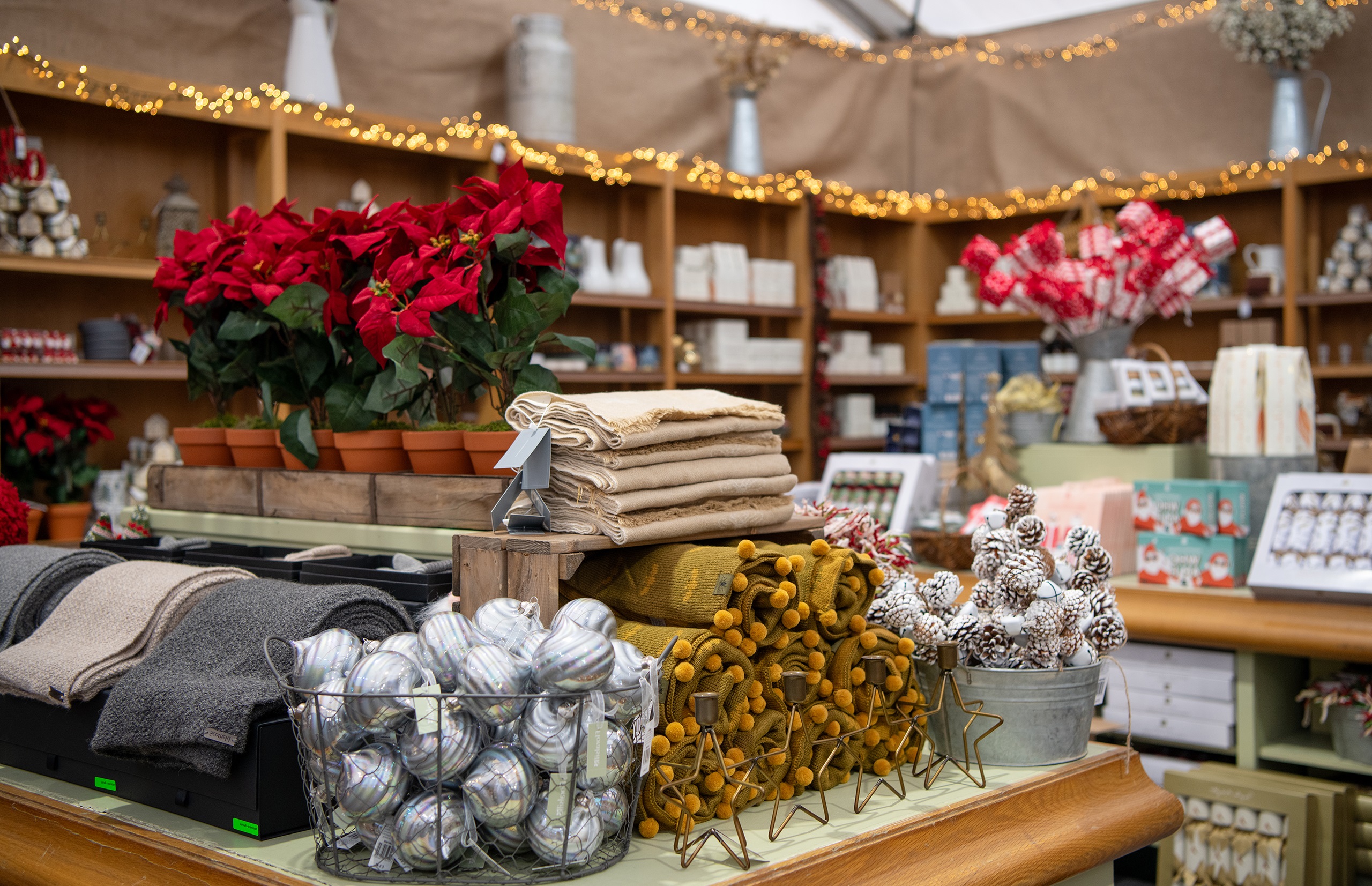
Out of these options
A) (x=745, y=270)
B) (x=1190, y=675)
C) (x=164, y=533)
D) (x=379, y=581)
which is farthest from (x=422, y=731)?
(x=745, y=270)

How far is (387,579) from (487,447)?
221 mm

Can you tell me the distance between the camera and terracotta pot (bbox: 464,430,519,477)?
1.61 meters

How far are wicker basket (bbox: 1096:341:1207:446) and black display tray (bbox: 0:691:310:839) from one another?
245 cm

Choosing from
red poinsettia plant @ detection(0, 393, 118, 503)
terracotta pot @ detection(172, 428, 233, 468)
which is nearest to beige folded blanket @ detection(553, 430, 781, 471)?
terracotta pot @ detection(172, 428, 233, 468)

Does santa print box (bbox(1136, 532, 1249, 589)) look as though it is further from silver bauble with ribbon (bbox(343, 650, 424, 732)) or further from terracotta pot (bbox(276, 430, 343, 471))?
silver bauble with ribbon (bbox(343, 650, 424, 732))

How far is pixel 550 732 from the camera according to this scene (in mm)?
1089

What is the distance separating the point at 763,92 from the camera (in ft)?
19.5

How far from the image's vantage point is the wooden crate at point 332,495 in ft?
5.24

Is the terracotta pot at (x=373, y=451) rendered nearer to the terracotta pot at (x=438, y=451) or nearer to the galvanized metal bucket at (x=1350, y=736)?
the terracotta pot at (x=438, y=451)

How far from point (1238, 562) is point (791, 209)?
3.48 metres

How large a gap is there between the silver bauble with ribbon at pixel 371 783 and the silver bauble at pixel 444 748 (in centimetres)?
2

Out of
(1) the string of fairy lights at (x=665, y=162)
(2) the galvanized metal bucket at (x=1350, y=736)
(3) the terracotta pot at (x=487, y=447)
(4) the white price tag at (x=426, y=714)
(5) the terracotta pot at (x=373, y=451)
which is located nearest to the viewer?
(4) the white price tag at (x=426, y=714)

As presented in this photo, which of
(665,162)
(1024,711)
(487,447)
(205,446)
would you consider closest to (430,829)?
(487,447)

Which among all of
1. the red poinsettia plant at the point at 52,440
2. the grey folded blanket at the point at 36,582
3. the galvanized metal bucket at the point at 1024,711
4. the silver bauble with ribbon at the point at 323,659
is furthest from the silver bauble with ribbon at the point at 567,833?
the red poinsettia plant at the point at 52,440
